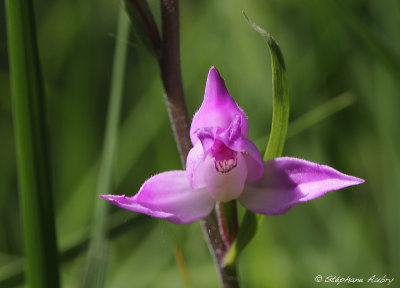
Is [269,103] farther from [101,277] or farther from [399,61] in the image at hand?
[101,277]

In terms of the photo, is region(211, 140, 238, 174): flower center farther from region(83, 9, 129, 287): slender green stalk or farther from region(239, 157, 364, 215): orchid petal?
region(83, 9, 129, 287): slender green stalk

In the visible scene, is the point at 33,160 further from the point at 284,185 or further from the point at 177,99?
the point at 284,185

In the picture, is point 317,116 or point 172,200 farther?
point 317,116

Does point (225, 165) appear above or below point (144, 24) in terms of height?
below

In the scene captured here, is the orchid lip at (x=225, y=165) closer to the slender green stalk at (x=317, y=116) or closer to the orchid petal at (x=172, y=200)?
the orchid petal at (x=172, y=200)

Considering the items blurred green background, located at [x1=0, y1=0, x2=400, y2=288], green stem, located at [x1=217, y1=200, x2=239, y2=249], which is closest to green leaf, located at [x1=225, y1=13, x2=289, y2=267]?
green stem, located at [x1=217, y1=200, x2=239, y2=249]

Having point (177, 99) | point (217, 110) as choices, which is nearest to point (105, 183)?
point (177, 99)
